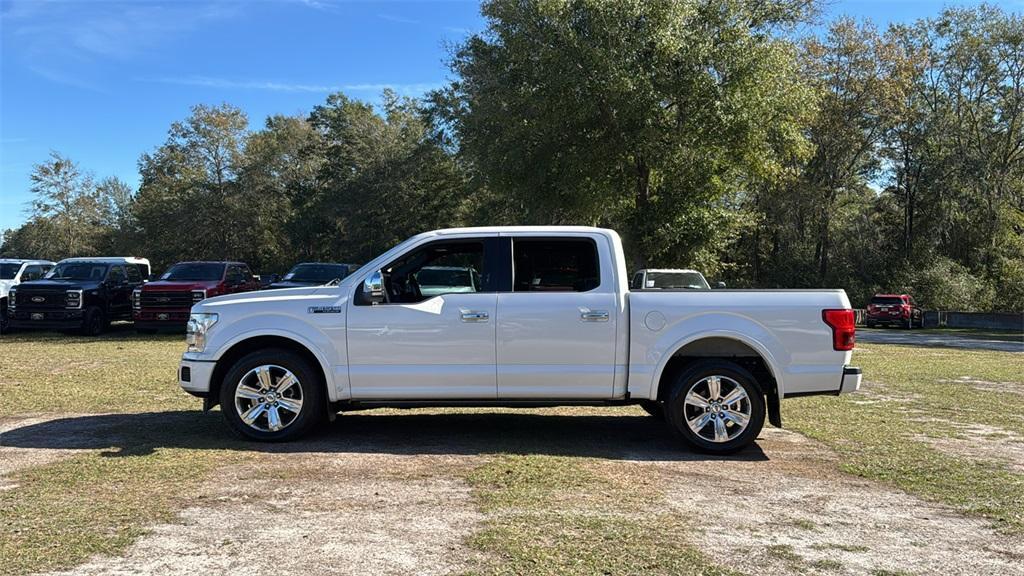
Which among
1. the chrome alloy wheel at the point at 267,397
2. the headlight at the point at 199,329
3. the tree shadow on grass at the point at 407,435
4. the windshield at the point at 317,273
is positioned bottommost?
the tree shadow on grass at the point at 407,435

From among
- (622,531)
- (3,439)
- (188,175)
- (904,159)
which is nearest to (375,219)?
(188,175)

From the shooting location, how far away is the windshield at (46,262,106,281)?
1986 centimetres

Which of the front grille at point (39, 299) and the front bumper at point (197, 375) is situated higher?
the front grille at point (39, 299)

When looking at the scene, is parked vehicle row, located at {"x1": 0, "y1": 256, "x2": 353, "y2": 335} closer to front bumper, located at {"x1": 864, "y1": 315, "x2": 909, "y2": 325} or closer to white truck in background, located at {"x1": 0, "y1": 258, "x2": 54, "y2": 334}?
white truck in background, located at {"x1": 0, "y1": 258, "x2": 54, "y2": 334}

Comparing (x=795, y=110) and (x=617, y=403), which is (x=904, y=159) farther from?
(x=617, y=403)

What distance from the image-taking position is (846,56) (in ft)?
132

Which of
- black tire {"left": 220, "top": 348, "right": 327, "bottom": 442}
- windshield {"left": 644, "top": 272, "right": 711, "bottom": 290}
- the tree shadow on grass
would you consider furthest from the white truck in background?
black tire {"left": 220, "top": 348, "right": 327, "bottom": 442}

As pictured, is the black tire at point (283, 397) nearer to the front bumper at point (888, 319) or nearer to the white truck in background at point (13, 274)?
the white truck in background at point (13, 274)

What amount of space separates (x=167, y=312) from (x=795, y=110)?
19.5m

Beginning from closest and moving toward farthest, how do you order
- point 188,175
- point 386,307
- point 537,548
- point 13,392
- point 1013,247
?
Result: point 537,548 → point 386,307 → point 13,392 → point 1013,247 → point 188,175

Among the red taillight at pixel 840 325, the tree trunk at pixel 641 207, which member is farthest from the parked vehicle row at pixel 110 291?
the red taillight at pixel 840 325

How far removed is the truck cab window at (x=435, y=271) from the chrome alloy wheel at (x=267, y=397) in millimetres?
1199

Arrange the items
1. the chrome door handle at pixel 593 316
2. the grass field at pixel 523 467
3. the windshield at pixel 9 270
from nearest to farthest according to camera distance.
Answer: the grass field at pixel 523 467
the chrome door handle at pixel 593 316
the windshield at pixel 9 270

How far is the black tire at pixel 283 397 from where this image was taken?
6.69 meters
